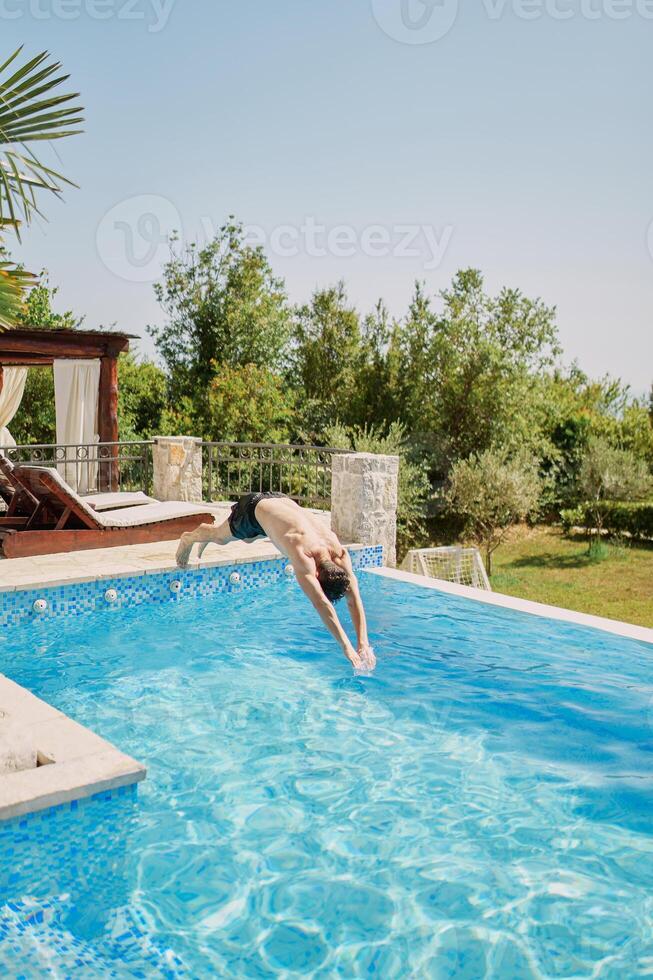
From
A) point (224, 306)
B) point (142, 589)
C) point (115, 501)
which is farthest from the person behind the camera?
point (224, 306)

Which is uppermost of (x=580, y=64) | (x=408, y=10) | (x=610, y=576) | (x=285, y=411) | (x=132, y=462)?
(x=580, y=64)

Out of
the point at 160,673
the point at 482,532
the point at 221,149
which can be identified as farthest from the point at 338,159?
the point at 160,673

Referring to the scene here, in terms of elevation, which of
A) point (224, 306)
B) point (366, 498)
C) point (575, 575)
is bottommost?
point (575, 575)

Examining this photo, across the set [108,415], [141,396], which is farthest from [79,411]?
[141,396]

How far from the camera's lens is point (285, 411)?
22031 millimetres

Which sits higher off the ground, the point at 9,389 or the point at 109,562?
the point at 9,389

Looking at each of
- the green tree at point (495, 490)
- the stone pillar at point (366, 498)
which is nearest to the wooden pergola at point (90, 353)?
the stone pillar at point (366, 498)

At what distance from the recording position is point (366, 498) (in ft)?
33.6

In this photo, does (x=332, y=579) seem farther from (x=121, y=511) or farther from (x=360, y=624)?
(x=121, y=511)

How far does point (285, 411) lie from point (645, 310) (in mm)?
21757

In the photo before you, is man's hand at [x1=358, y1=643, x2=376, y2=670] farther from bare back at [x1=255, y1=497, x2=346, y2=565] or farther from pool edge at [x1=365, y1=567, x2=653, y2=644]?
pool edge at [x1=365, y1=567, x2=653, y2=644]

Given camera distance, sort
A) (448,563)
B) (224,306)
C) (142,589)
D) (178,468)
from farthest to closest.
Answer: (224,306), (178,468), (448,563), (142,589)

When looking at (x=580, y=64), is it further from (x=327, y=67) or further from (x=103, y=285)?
(x=103, y=285)

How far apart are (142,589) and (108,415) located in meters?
5.97
